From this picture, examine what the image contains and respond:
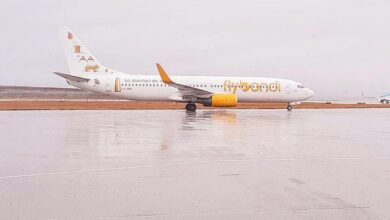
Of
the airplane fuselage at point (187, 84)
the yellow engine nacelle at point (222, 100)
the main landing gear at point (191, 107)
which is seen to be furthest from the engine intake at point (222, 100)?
the airplane fuselage at point (187, 84)

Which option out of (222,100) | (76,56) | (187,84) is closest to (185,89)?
(187,84)

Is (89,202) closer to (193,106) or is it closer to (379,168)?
(379,168)

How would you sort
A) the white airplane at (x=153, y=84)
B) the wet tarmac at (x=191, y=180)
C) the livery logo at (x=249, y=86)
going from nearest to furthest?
the wet tarmac at (x=191, y=180)
the white airplane at (x=153, y=84)
the livery logo at (x=249, y=86)

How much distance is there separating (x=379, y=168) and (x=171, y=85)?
83.0ft

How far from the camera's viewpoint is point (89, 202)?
17.0 ft

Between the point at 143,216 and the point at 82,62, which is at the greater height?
the point at 82,62

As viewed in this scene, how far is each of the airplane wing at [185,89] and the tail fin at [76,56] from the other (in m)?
5.69

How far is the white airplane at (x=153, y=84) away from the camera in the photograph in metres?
33.7

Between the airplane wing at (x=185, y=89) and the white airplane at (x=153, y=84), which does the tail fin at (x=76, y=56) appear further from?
the airplane wing at (x=185, y=89)

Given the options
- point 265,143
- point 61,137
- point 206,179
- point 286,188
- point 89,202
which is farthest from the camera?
point 61,137

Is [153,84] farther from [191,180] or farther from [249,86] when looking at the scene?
[191,180]

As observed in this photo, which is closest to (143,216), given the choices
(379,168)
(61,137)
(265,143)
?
(379,168)

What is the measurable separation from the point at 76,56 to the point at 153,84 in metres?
6.56

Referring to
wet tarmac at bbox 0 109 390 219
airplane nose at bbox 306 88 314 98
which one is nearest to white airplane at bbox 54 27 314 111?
airplane nose at bbox 306 88 314 98
